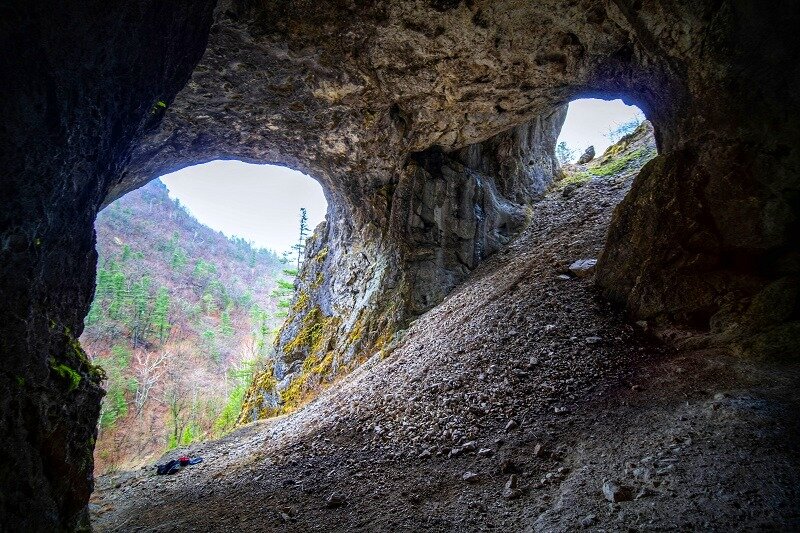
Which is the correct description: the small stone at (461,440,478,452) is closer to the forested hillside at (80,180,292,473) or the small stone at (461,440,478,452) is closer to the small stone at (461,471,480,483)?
the small stone at (461,471,480,483)

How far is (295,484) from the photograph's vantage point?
181 inches

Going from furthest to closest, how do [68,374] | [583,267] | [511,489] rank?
[583,267] < [68,374] < [511,489]

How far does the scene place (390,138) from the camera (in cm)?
1029

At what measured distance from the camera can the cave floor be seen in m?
2.89

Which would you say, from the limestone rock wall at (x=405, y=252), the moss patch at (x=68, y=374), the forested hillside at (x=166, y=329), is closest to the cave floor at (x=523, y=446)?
the moss patch at (x=68, y=374)

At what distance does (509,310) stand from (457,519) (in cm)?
446

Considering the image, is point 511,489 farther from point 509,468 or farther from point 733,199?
point 733,199

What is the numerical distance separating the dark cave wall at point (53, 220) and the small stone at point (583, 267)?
8.00 meters

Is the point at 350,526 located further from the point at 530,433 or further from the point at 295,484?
the point at 530,433

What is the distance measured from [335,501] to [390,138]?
29.3ft

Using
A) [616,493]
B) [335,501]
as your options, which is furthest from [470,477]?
[335,501]

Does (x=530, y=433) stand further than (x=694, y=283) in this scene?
No

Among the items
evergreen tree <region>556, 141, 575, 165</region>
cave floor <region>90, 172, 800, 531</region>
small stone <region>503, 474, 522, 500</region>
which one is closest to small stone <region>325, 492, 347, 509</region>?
cave floor <region>90, 172, 800, 531</region>

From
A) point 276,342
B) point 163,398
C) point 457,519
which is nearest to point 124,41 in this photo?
point 457,519
